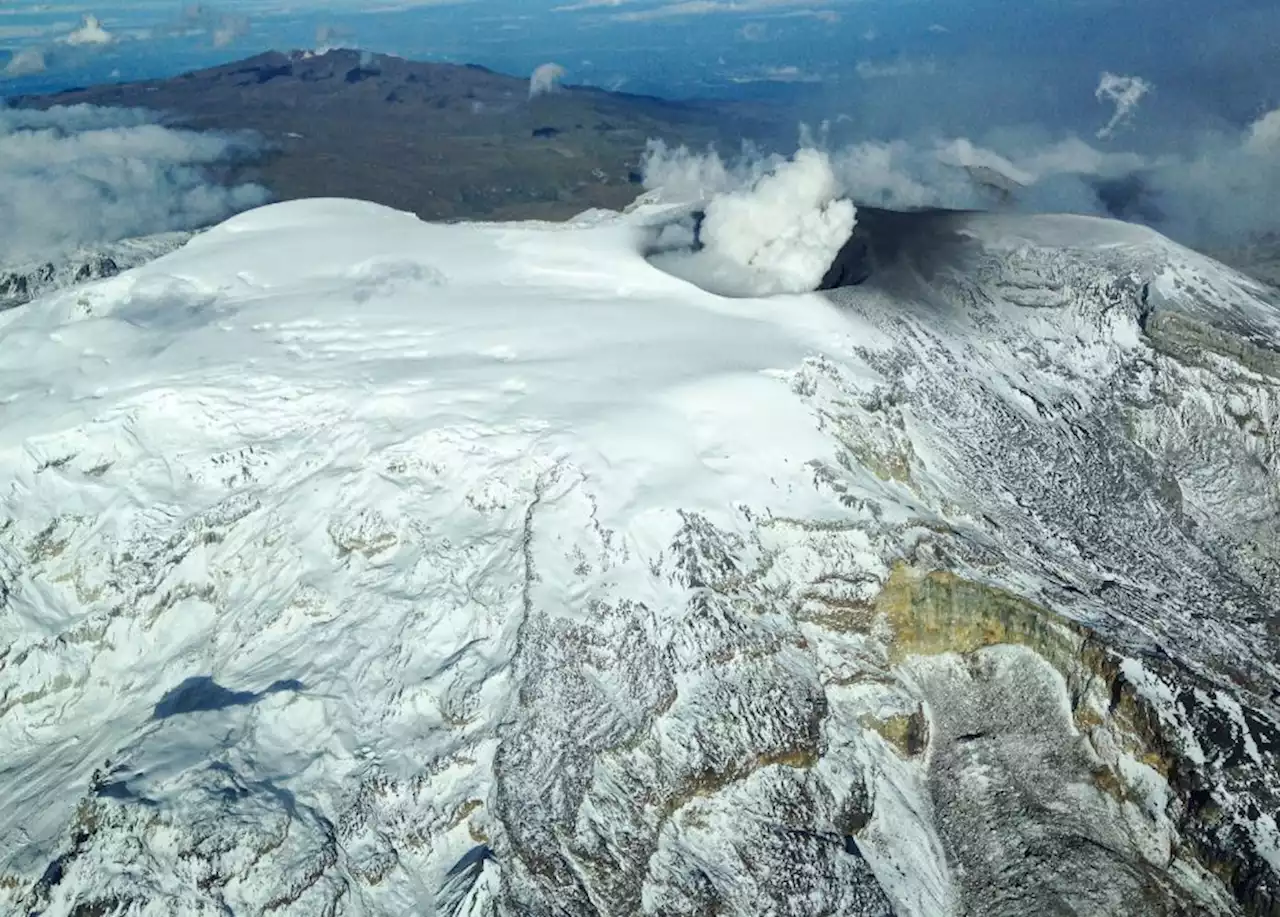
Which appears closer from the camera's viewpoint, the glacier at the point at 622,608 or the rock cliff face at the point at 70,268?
the glacier at the point at 622,608

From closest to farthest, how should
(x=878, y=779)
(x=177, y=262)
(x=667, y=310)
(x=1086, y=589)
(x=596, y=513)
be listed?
(x=878, y=779) → (x=596, y=513) → (x=1086, y=589) → (x=667, y=310) → (x=177, y=262)

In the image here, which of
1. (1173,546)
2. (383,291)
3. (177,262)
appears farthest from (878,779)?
(177,262)

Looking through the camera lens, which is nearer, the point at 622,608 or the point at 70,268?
the point at 622,608

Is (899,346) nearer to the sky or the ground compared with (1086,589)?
nearer to the sky

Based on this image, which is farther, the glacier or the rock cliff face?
the rock cliff face

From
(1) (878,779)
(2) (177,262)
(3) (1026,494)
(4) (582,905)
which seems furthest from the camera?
(2) (177,262)

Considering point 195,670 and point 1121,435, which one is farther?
point 1121,435

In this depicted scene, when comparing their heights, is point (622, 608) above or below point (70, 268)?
above

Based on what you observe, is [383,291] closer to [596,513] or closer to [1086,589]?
[596,513]
